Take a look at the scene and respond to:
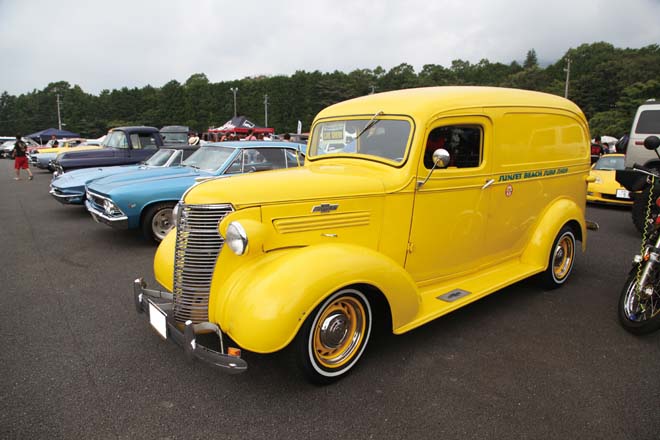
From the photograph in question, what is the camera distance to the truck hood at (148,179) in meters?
6.61

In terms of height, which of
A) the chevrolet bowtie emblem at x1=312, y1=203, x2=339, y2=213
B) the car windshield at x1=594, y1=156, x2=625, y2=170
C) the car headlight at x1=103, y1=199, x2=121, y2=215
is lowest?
the car headlight at x1=103, y1=199, x2=121, y2=215

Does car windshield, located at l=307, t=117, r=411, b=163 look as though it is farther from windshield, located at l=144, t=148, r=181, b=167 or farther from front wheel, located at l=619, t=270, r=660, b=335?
windshield, located at l=144, t=148, r=181, b=167

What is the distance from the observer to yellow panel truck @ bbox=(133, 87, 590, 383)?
2.71 metres

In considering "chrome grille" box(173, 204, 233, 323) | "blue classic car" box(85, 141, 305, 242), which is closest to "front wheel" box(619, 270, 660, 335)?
"chrome grille" box(173, 204, 233, 323)

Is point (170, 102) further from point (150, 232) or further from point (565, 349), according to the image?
point (565, 349)

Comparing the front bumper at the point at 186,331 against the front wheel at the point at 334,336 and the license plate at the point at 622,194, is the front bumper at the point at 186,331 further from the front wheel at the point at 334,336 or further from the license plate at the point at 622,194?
the license plate at the point at 622,194

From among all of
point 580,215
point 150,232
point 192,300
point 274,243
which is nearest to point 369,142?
point 274,243

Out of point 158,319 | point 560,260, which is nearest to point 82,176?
point 158,319

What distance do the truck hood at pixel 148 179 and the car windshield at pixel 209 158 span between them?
0.15 metres

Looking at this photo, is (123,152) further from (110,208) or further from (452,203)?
(452,203)

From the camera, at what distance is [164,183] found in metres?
6.65

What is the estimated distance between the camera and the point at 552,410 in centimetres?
267

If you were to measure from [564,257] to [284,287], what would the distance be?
Answer: 392 centimetres

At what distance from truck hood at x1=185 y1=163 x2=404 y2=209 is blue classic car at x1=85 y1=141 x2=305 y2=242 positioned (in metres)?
3.65
